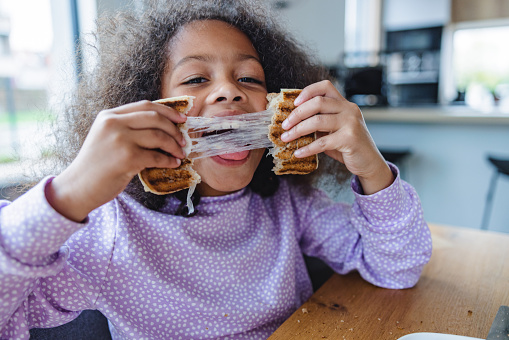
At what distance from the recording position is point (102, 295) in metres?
0.93

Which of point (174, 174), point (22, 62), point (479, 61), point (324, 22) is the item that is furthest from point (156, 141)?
point (479, 61)

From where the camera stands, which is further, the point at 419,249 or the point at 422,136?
the point at 422,136

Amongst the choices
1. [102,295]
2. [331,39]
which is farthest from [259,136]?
[331,39]

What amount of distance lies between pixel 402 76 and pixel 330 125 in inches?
216

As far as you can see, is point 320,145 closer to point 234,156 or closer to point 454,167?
point 234,156

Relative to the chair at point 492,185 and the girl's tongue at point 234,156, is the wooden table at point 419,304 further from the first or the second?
the chair at point 492,185

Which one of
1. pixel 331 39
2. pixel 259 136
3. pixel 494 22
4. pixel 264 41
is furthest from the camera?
pixel 494 22

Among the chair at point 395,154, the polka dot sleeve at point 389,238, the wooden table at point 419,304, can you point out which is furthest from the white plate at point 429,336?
the chair at point 395,154

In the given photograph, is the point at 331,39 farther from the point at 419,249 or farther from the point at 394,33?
the point at 419,249

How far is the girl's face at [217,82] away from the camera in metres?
1.00

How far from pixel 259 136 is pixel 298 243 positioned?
46cm

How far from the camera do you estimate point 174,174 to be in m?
0.93

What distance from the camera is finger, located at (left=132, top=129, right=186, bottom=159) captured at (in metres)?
0.74

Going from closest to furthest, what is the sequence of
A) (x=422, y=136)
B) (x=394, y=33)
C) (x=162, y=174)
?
1. (x=162, y=174)
2. (x=422, y=136)
3. (x=394, y=33)
